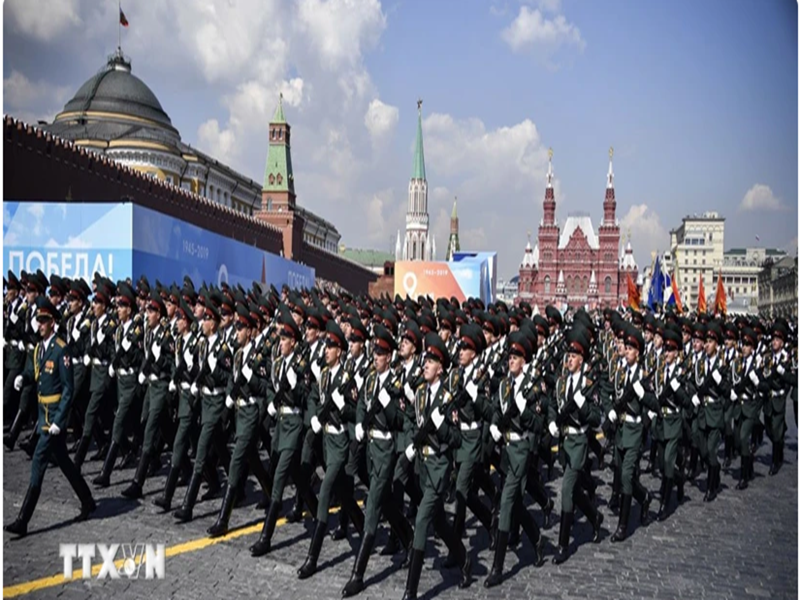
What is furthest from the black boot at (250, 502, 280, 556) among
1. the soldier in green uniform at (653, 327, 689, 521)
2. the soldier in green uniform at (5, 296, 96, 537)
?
the soldier in green uniform at (653, 327, 689, 521)

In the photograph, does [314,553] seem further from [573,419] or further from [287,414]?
[573,419]

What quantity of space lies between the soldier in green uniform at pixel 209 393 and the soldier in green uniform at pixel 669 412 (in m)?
5.16

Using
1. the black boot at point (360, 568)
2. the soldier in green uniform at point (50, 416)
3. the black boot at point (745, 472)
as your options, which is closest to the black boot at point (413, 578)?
the black boot at point (360, 568)

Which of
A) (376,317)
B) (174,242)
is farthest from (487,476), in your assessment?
(174,242)

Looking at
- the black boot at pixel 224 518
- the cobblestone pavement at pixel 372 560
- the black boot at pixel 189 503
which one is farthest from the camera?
the black boot at pixel 189 503

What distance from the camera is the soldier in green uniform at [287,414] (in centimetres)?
757

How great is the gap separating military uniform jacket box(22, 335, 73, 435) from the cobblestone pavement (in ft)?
3.81

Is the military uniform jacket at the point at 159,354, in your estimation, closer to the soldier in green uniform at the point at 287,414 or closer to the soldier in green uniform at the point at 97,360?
the soldier in green uniform at the point at 97,360

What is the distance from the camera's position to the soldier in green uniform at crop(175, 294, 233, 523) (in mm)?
8453

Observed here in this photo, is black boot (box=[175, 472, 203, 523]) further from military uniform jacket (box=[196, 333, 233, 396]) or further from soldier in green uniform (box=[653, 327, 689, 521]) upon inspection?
soldier in green uniform (box=[653, 327, 689, 521])

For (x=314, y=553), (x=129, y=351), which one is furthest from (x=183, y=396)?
(x=314, y=553)

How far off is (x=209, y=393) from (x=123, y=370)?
2051 mm

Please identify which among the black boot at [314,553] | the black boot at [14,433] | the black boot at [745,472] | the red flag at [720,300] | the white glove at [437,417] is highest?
the red flag at [720,300]

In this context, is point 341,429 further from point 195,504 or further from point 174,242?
point 174,242
